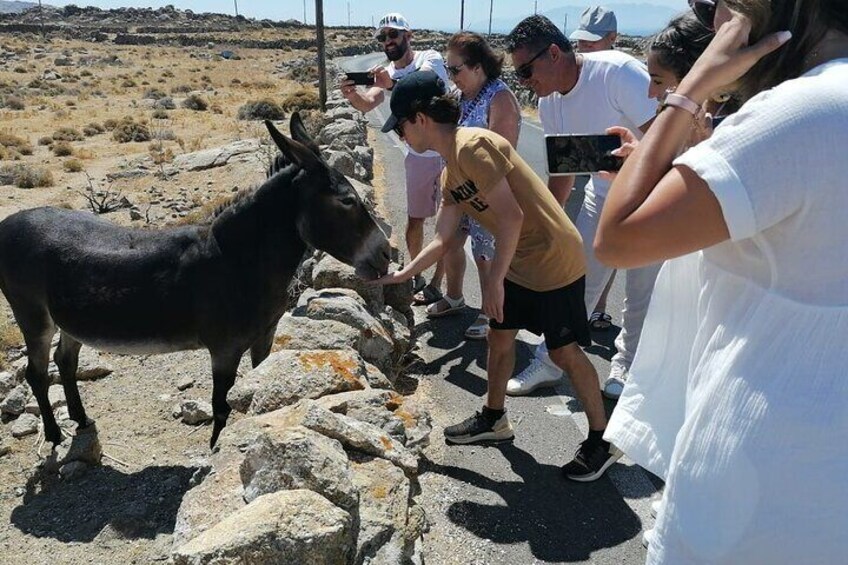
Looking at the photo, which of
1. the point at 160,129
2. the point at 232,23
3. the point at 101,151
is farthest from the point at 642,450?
the point at 232,23

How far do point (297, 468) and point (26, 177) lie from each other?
1375 centimetres

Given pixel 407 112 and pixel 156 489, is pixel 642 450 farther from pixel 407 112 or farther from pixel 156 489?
pixel 156 489

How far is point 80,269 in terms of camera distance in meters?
4.13

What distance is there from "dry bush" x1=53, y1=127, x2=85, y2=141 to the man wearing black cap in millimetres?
18943

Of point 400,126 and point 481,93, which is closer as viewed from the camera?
point 400,126

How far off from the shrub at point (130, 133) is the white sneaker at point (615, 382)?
18728 millimetres

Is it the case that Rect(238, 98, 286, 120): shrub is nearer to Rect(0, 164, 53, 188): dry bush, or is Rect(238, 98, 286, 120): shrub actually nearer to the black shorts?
Rect(0, 164, 53, 188): dry bush

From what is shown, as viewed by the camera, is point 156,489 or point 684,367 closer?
point 684,367

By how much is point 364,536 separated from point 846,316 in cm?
170

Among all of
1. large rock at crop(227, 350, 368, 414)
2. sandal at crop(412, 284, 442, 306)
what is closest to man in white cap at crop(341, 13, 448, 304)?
sandal at crop(412, 284, 442, 306)

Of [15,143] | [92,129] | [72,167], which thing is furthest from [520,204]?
[92,129]

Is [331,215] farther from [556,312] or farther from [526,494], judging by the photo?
[526,494]

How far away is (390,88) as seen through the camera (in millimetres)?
6176

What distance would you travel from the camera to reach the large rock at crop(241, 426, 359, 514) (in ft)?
7.92
